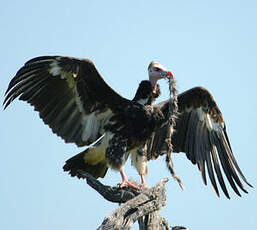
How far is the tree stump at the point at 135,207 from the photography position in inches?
207

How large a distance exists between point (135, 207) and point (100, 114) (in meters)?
2.36

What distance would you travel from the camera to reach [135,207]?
5578mm

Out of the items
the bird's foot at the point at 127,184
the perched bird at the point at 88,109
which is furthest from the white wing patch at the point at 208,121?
the bird's foot at the point at 127,184

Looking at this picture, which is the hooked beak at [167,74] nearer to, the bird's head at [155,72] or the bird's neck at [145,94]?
the bird's head at [155,72]

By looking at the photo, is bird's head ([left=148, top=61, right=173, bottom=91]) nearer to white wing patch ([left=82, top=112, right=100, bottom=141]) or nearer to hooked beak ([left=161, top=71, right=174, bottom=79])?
hooked beak ([left=161, top=71, right=174, bottom=79])

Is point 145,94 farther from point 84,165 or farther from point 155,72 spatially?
point 84,165

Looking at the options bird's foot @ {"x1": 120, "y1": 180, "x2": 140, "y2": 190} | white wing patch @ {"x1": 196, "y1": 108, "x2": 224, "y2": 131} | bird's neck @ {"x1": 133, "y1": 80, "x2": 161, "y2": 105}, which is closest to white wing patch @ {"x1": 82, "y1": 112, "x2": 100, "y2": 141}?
bird's neck @ {"x1": 133, "y1": 80, "x2": 161, "y2": 105}

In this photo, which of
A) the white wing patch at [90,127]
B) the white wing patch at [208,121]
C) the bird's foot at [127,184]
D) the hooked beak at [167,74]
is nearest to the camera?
the bird's foot at [127,184]

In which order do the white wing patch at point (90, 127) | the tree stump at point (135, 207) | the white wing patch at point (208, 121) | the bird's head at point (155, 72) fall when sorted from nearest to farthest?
the tree stump at point (135, 207), the white wing patch at point (90, 127), the bird's head at point (155, 72), the white wing patch at point (208, 121)

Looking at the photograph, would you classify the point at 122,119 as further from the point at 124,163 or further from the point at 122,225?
the point at 122,225

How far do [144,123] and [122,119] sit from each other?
341mm

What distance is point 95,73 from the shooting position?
7.17m

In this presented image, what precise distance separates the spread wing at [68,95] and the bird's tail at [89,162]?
29 centimetres

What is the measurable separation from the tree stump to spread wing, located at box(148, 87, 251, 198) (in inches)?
67.4
